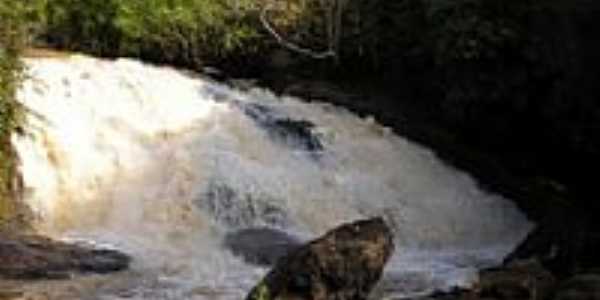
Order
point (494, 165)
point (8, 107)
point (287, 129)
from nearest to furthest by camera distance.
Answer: point (8, 107) → point (287, 129) → point (494, 165)

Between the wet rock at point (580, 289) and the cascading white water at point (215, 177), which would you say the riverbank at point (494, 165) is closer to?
the cascading white water at point (215, 177)

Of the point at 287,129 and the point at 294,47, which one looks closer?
the point at 287,129

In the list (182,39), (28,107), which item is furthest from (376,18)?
(28,107)

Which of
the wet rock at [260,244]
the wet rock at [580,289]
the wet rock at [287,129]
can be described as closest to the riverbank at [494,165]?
the wet rock at [287,129]

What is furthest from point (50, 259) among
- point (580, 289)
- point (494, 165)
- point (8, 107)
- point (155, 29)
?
point (155, 29)

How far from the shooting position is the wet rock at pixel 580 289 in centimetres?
1175

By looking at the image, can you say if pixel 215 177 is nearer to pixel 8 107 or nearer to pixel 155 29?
pixel 8 107

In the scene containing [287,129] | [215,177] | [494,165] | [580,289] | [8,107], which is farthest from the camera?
[494,165]

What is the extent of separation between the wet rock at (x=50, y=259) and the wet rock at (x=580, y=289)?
4.96 metres

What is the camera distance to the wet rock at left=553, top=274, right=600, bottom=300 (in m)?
A: 11.8

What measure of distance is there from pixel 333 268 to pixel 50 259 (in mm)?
3923

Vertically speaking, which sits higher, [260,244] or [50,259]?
[50,259]

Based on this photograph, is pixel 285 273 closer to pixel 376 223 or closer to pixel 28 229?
pixel 376 223

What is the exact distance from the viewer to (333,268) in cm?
1172
